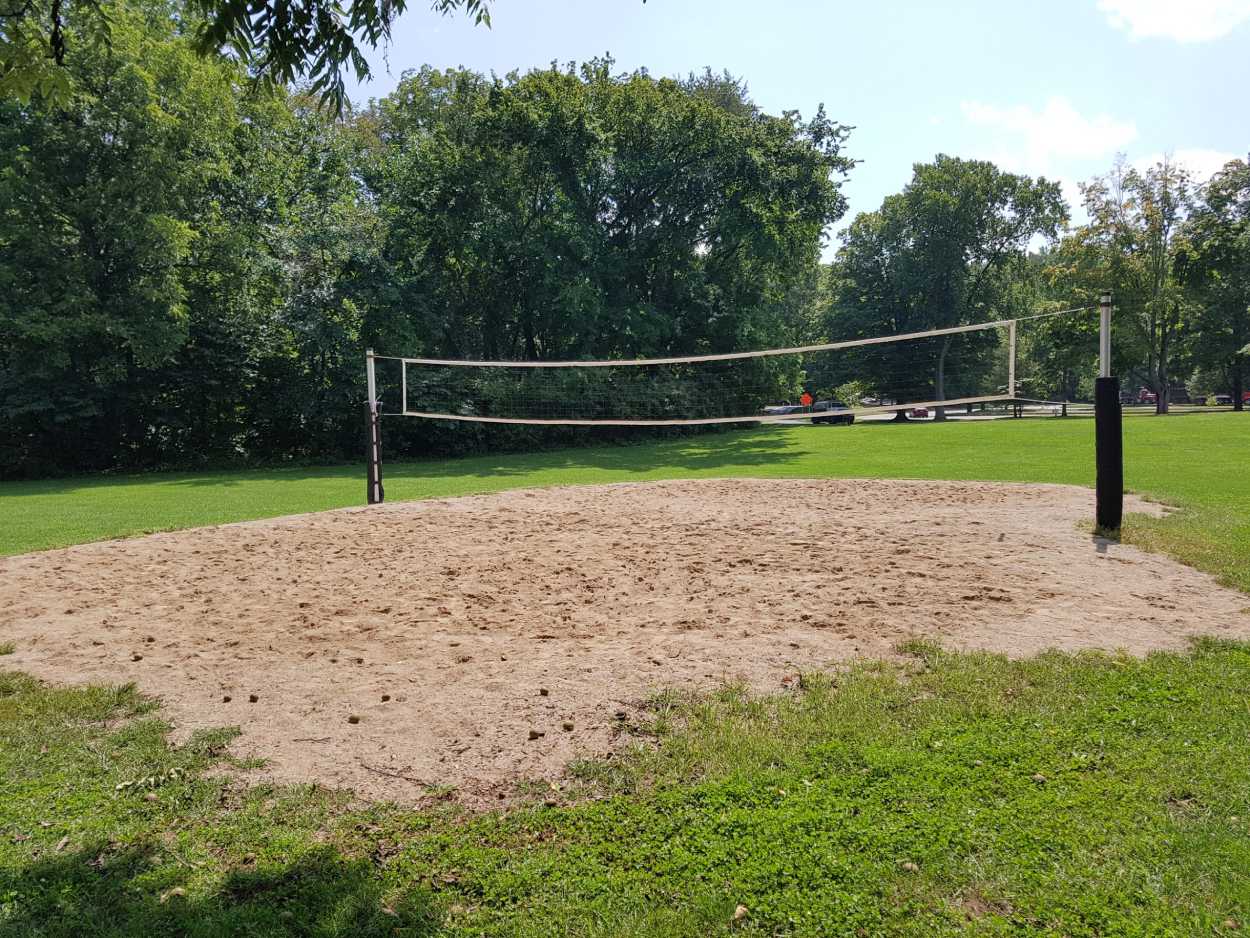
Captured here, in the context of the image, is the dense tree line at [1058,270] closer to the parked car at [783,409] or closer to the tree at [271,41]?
the parked car at [783,409]

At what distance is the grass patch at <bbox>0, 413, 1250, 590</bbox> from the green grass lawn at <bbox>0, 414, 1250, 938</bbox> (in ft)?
11.5

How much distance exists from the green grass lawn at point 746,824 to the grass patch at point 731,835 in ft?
0.03

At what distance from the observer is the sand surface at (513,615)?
383 cm

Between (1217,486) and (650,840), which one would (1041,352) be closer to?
(1217,486)

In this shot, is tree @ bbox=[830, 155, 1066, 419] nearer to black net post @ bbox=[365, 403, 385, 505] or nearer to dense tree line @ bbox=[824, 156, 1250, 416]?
dense tree line @ bbox=[824, 156, 1250, 416]

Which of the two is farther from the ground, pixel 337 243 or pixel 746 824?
pixel 337 243

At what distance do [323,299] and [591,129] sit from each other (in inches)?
372

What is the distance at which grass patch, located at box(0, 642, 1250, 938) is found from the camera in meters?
2.33

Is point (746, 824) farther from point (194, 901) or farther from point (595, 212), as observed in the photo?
point (595, 212)

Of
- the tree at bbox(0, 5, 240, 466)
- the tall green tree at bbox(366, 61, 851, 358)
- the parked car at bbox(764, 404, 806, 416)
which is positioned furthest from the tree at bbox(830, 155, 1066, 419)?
the tree at bbox(0, 5, 240, 466)

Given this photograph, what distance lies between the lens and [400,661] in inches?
185

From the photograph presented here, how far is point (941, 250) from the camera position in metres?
44.0

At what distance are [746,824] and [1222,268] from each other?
1823 inches

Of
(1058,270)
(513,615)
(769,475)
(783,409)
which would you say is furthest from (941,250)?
(513,615)
